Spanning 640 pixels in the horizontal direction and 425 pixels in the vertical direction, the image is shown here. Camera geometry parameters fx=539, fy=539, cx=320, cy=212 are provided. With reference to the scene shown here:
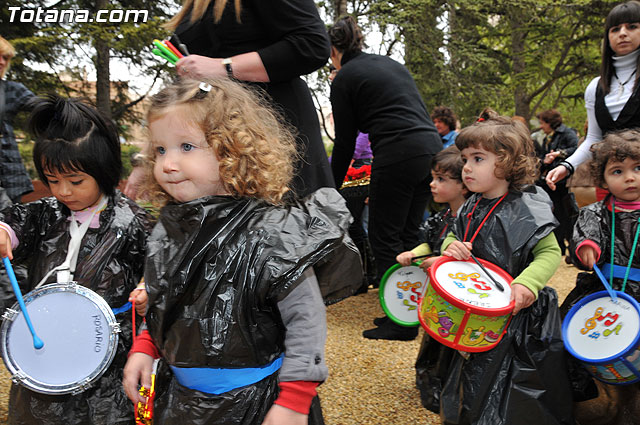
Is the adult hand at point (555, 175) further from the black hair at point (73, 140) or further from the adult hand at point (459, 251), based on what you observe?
the black hair at point (73, 140)

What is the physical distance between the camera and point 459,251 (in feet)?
7.53

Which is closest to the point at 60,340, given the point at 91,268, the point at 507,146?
the point at 91,268

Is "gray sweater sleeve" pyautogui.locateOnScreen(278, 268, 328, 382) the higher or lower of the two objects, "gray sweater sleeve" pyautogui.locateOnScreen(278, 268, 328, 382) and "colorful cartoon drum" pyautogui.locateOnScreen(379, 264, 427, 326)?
the higher

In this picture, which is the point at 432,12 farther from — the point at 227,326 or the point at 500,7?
the point at 227,326

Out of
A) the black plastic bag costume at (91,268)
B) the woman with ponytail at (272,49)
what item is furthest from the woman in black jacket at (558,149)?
the black plastic bag costume at (91,268)

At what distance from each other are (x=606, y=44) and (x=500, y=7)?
10.5m

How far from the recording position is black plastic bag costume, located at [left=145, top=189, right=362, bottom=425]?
129 centimetres

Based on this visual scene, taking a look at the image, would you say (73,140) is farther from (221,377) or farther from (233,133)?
(221,377)

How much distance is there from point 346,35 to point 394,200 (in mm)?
1157

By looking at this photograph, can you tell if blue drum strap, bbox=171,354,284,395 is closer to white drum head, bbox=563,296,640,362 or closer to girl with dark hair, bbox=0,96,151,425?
girl with dark hair, bbox=0,96,151,425

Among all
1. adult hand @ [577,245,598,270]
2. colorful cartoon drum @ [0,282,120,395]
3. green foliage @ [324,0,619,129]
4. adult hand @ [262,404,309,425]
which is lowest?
colorful cartoon drum @ [0,282,120,395]

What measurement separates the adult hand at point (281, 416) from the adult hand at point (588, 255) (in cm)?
161

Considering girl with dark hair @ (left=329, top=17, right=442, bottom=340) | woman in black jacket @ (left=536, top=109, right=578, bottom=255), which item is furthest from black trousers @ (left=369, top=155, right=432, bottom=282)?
woman in black jacket @ (left=536, top=109, right=578, bottom=255)

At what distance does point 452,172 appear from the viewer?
326 centimetres
